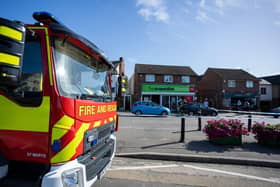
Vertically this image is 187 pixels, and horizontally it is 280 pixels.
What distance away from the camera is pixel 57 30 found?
1.79m

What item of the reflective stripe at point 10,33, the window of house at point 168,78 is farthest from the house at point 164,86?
the reflective stripe at point 10,33

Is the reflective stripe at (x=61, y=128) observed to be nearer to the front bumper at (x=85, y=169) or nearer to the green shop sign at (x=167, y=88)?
the front bumper at (x=85, y=169)

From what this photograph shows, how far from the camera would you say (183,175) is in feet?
10.6

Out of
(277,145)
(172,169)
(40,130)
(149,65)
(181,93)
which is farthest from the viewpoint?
(149,65)

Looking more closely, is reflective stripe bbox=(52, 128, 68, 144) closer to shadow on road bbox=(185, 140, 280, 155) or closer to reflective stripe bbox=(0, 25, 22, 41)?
reflective stripe bbox=(0, 25, 22, 41)

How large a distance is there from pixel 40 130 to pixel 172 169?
3.03 metres

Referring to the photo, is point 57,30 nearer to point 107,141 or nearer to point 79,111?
point 79,111

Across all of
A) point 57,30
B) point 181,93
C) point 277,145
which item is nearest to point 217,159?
point 277,145

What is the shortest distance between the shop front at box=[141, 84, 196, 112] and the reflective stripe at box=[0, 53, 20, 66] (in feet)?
71.0

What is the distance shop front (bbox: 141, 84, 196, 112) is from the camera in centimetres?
2322

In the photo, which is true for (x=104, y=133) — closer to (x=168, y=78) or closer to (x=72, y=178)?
(x=72, y=178)

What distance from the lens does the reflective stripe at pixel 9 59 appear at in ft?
4.46

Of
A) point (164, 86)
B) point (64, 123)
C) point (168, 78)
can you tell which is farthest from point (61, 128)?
point (168, 78)

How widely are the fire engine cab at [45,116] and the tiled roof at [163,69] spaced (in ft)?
71.4
